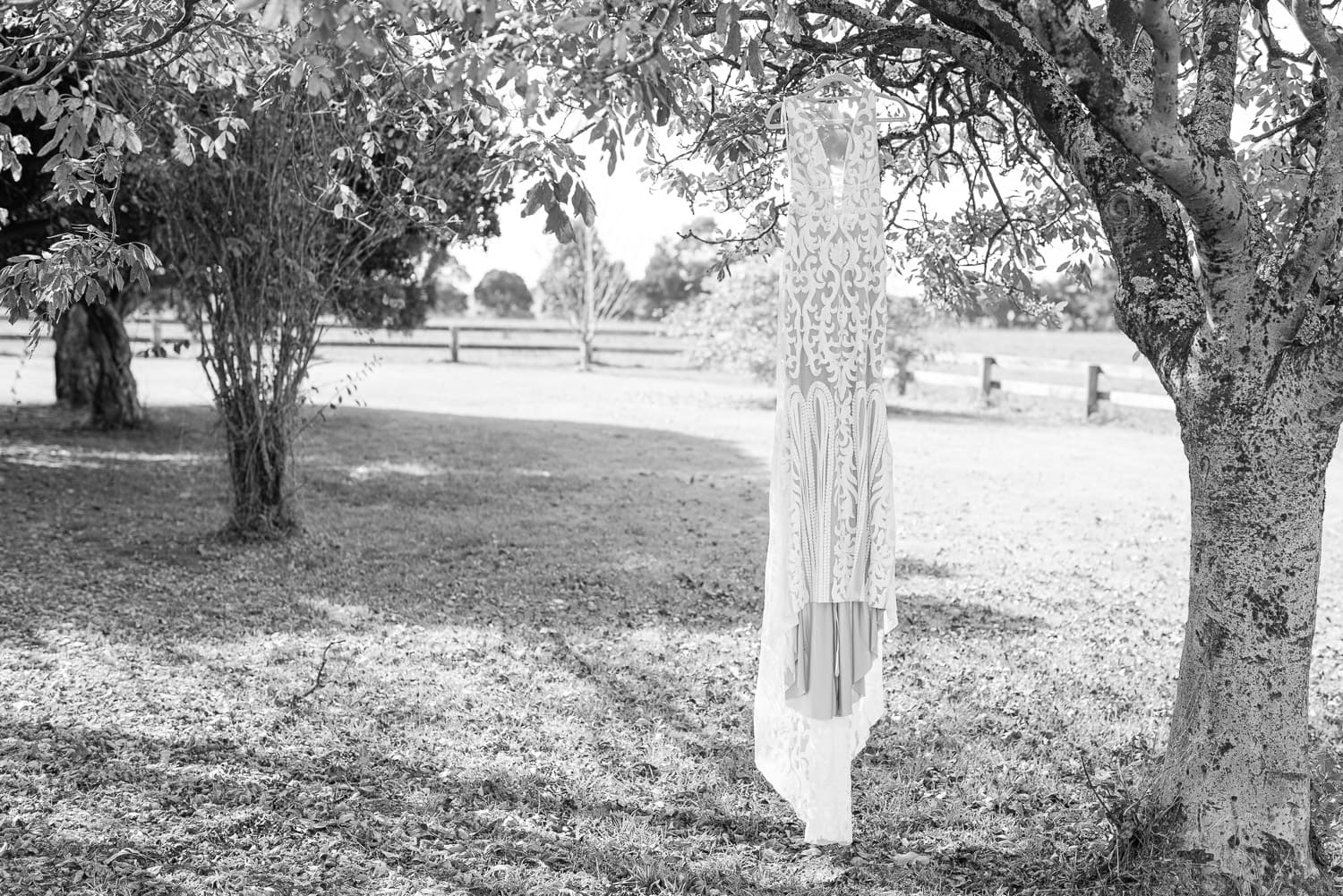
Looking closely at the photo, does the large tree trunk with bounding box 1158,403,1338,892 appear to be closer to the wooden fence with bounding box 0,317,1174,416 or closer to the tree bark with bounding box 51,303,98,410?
the wooden fence with bounding box 0,317,1174,416

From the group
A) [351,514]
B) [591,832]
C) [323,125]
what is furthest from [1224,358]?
[351,514]

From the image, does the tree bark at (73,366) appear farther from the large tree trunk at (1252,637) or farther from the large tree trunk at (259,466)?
the large tree trunk at (1252,637)

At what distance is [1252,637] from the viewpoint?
3227mm

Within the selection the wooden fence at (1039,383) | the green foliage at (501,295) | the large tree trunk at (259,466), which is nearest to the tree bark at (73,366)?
the large tree trunk at (259,466)

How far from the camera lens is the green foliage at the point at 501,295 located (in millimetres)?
69062

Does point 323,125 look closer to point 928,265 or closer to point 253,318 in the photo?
point 253,318

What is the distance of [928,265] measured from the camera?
591 cm

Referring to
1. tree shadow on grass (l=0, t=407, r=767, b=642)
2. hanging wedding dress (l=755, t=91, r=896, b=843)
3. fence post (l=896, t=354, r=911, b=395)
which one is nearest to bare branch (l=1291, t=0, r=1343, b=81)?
hanging wedding dress (l=755, t=91, r=896, b=843)

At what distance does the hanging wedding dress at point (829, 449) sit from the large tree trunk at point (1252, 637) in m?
0.94

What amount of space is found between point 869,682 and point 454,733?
1.97 meters

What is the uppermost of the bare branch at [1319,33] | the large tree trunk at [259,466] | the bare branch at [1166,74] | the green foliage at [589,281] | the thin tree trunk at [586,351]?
the green foliage at [589,281]

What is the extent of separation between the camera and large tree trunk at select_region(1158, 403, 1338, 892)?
10.4 feet

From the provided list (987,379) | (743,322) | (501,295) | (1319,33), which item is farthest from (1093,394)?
(501,295)

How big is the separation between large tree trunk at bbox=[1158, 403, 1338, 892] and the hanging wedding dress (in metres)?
0.94
